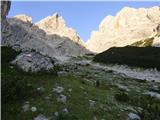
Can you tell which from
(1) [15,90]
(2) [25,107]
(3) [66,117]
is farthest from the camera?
(1) [15,90]

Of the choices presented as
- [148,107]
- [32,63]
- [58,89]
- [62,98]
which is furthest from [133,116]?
[32,63]

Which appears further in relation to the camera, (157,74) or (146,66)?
(146,66)

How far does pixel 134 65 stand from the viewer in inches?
2120

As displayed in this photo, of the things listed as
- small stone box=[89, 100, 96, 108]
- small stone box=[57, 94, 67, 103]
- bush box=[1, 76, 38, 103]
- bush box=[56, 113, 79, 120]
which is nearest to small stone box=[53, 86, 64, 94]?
small stone box=[57, 94, 67, 103]

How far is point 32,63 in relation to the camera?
64.4 ft

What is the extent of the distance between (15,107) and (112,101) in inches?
184

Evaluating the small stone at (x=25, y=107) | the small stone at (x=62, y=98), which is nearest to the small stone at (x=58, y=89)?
the small stone at (x=62, y=98)

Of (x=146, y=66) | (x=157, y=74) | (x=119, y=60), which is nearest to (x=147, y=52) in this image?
(x=119, y=60)

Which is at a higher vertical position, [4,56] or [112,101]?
[4,56]

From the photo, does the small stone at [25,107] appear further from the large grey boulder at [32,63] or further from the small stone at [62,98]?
the large grey boulder at [32,63]

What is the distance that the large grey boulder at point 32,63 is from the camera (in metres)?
19.5

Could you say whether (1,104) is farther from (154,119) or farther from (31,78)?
(154,119)

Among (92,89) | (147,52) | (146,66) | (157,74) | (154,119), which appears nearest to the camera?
(154,119)

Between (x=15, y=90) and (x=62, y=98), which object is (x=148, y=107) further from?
(x=15, y=90)
